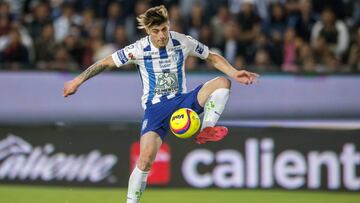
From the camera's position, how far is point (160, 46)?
9641mm

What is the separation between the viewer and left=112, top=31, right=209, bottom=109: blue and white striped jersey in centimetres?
968

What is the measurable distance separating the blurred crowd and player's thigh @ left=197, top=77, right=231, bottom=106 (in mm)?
5602

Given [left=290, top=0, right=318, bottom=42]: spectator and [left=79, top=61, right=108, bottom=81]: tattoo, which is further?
[left=290, top=0, right=318, bottom=42]: spectator

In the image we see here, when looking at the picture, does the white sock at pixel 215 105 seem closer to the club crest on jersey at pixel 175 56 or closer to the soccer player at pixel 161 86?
the soccer player at pixel 161 86

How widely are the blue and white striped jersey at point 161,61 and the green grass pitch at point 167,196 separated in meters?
2.36

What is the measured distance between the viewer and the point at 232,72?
9.51 meters

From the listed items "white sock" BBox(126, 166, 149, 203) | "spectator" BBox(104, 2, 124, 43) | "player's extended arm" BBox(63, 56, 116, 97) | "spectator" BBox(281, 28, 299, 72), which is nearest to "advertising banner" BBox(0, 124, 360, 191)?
"spectator" BBox(281, 28, 299, 72)

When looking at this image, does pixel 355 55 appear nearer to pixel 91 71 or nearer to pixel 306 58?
pixel 306 58

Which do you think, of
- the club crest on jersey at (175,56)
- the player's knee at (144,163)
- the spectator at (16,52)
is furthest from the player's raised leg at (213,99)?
the spectator at (16,52)

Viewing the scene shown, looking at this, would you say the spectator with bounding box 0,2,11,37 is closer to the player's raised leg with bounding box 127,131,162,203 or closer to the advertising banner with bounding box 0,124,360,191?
the advertising banner with bounding box 0,124,360,191

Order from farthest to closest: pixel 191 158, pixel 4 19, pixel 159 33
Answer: pixel 4 19 → pixel 191 158 → pixel 159 33

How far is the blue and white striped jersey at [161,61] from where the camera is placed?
9680 millimetres

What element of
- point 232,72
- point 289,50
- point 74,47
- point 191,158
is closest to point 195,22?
point 289,50

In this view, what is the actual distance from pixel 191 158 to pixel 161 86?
3349mm
